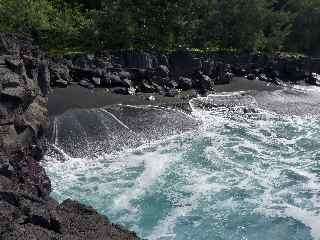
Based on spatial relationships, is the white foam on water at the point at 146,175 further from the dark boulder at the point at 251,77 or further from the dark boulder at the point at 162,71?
the dark boulder at the point at 251,77

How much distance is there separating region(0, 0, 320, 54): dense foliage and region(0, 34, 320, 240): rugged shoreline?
394 cm

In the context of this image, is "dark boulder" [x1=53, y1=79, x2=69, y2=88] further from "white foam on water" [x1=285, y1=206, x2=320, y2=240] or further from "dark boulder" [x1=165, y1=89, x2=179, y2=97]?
"white foam on water" [x1=285, y1=206, x2=320, y2=240]

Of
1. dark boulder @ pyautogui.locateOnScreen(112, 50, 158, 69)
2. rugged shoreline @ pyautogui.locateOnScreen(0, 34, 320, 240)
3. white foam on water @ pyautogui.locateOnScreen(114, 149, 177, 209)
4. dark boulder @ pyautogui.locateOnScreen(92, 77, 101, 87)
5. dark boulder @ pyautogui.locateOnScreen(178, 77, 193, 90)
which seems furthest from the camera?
dark boulder @ pyautogui.locateOnScreen(112, 50, 158, 69)

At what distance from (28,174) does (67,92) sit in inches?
641

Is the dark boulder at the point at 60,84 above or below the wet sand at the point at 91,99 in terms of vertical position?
above

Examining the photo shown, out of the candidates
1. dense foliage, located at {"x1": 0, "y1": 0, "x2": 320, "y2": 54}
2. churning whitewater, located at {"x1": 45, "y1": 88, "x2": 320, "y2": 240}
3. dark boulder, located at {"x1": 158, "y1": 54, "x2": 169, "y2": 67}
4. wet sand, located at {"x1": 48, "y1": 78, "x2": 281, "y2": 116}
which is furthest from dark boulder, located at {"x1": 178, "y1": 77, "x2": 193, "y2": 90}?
churning whitewater, located at {"x1": 45, "y1": 88, "x2": 320, "y2": 240}

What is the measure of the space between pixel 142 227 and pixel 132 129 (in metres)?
10.9

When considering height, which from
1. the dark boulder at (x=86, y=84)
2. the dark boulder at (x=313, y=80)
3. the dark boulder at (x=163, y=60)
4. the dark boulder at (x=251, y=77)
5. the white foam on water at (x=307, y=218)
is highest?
the dark boulder at (x=163, y=60)

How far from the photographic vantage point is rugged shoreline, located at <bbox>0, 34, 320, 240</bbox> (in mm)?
13858

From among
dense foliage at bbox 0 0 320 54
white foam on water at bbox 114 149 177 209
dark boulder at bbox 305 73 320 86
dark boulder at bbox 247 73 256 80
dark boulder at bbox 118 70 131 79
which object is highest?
dense foliage at bbox 0 0 320 54

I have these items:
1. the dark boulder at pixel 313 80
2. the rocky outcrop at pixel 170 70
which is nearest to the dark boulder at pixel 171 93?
the rocky outcrop at pixel 170 70

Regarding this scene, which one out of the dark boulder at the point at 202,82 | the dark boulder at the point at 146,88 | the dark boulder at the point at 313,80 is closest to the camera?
the dark boulder at the point at 146,88

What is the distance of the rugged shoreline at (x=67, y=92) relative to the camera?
1386cm

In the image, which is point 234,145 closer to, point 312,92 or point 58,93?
point 58,93
